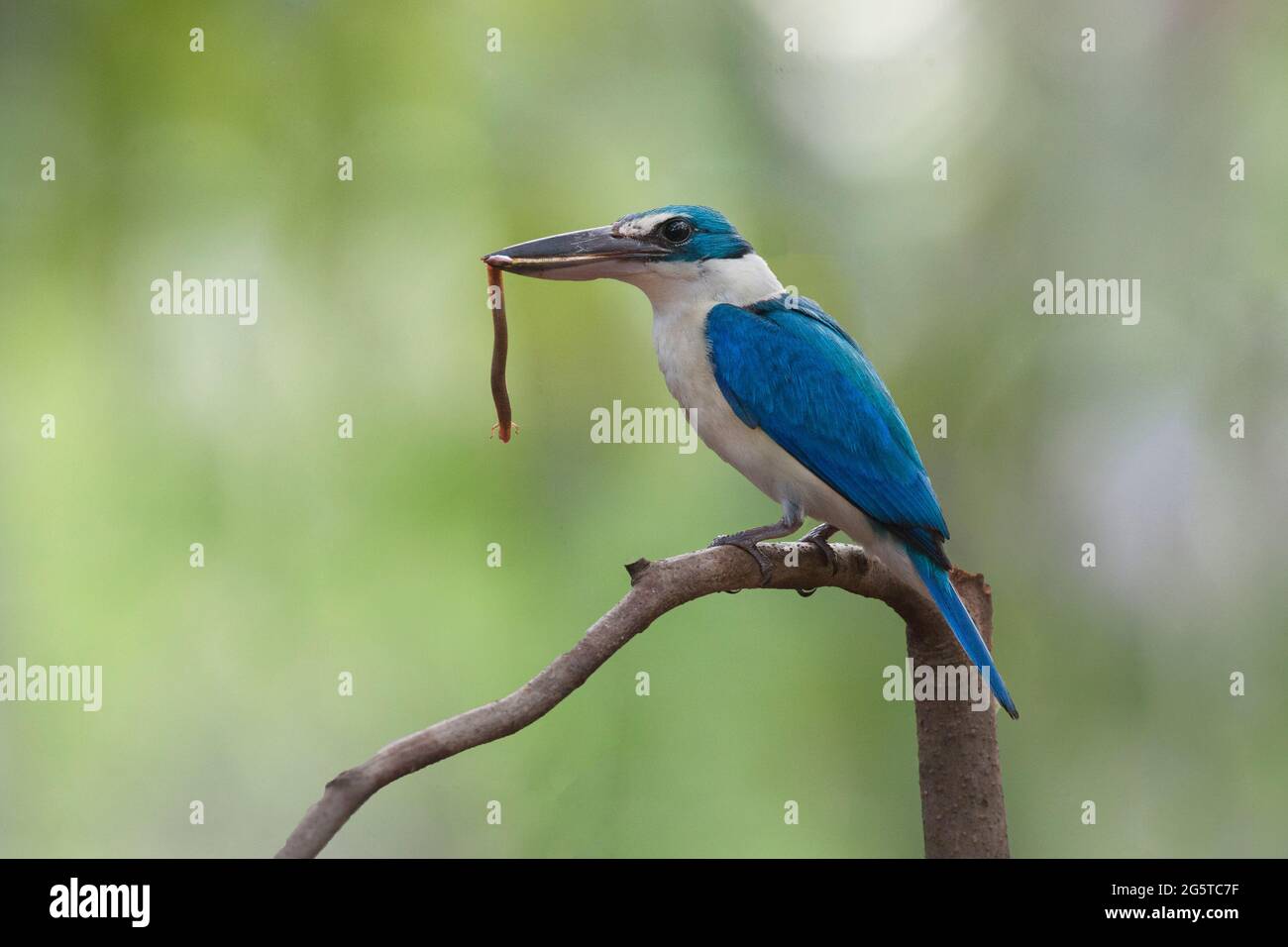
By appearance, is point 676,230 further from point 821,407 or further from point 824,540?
point 824,540

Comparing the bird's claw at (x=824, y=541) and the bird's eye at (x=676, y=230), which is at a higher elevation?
the bird's eye at (x=676, y=230)

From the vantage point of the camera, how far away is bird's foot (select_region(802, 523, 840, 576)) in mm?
2303

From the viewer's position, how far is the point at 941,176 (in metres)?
3.85

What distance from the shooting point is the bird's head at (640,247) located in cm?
227

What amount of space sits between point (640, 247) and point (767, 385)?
36 centimetres

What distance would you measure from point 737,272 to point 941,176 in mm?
1629

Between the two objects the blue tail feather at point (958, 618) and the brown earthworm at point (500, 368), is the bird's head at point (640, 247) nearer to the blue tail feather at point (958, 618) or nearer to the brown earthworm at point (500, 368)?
the brown earthworm at point (500, 368)

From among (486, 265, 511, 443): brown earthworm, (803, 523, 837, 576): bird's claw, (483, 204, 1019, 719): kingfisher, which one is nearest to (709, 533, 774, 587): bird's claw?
(483, 204, 1019, 719): kingfisher

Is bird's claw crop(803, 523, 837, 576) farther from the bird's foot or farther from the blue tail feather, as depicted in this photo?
the blue tail feather

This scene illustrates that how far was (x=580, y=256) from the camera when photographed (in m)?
2.30

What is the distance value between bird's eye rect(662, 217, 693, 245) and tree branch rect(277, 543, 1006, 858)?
0.64 meters

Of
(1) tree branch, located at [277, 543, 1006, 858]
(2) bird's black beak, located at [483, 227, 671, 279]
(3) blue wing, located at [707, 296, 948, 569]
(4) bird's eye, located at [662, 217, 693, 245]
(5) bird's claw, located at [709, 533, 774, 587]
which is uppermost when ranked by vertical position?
(4) bird's eye, located at [662, 217, 693, 245]

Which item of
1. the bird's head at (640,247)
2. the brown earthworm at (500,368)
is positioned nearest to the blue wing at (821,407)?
the bird's head at (640,247)

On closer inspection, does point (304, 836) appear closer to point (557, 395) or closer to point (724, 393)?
point (724, 393)
